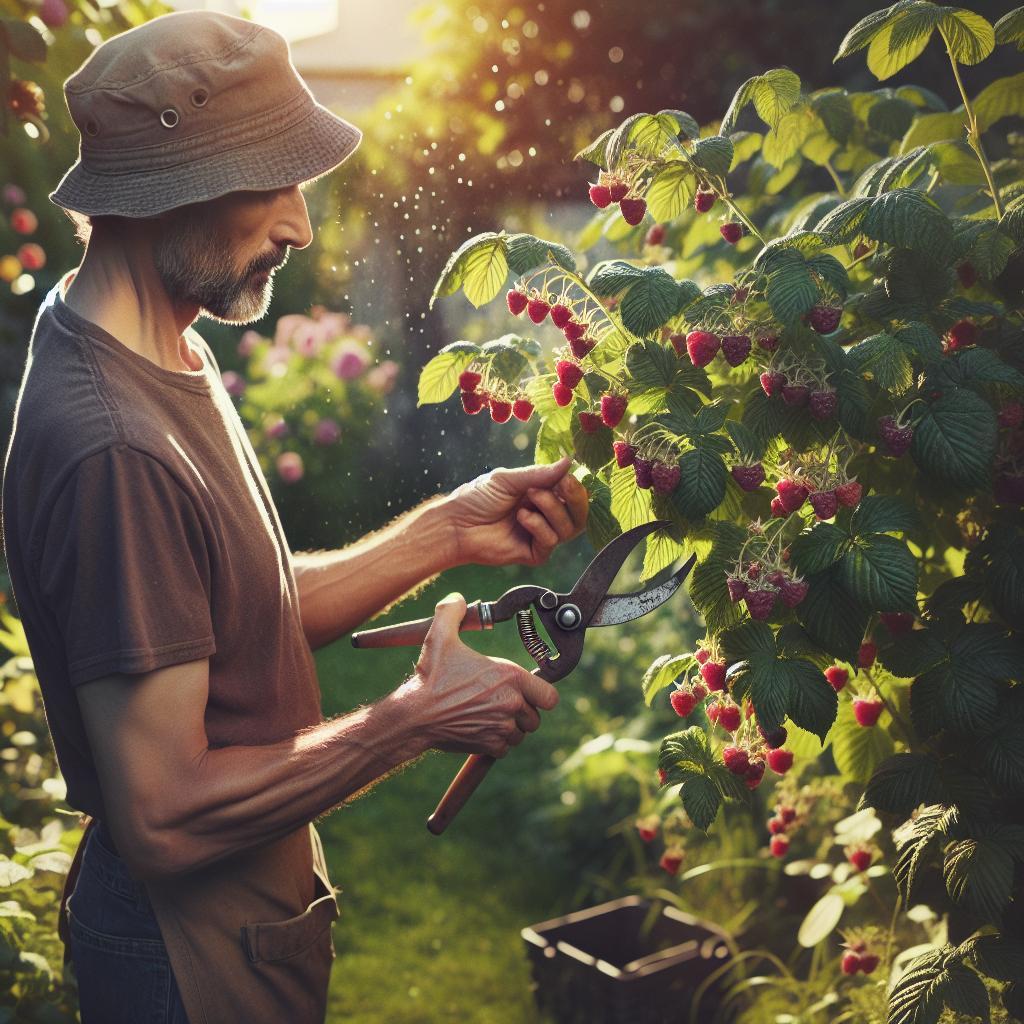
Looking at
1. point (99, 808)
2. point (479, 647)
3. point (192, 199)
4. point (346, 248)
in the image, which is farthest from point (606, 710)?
point (192, 199)

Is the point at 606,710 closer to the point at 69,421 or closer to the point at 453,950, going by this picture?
the point at 453,950

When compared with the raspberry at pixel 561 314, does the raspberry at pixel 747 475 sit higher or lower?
lower

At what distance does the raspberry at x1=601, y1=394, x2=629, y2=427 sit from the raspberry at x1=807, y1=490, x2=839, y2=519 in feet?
0.97

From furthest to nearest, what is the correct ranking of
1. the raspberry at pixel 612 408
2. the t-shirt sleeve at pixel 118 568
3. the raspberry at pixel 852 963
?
the raspberry at pixel 852 963, the raspberry at pixel 612 408, the t-shirt sleeve at pixel 118 568

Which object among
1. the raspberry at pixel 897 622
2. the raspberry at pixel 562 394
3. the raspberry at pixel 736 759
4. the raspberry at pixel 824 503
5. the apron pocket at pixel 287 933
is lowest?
the apron pocket at pixel 287 933

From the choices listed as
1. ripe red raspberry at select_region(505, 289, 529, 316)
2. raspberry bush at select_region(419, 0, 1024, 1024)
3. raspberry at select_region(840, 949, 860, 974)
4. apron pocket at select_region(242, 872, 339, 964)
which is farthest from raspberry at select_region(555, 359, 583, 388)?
raspberry at select_region(840, 949, 860, 974)

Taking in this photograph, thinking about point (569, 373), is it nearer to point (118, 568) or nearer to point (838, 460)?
point (838, 460)

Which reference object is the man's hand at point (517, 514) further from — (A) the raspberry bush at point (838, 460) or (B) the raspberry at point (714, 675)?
(B) the raspberry at point (714, 675)

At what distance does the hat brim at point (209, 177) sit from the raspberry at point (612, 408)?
47 centimetres

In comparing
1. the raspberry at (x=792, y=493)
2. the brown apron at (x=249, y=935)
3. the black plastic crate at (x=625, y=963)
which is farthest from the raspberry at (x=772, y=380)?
the black plastic crate at (x=625, y=963)

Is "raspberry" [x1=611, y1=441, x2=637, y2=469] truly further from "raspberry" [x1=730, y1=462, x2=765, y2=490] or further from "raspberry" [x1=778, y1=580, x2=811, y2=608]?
"raspberry" [x1=778, y1=580, x2=811, y2=608]

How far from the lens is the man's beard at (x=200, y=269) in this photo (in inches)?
56.7

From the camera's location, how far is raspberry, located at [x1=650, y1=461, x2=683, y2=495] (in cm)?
146

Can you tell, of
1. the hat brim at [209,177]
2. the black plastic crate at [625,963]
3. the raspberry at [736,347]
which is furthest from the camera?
the black plastic crate at [625,963]
